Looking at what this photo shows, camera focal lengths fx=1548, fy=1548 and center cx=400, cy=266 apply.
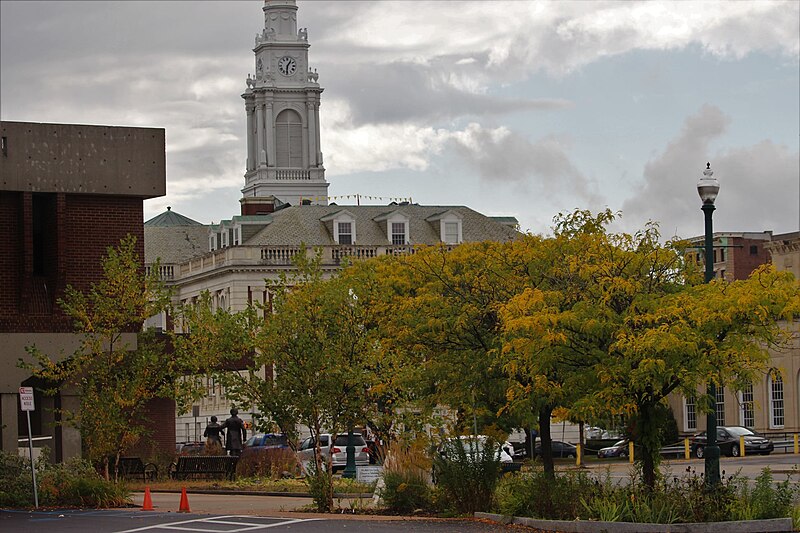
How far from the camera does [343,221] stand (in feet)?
297

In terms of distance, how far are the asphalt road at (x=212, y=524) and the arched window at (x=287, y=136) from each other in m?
103

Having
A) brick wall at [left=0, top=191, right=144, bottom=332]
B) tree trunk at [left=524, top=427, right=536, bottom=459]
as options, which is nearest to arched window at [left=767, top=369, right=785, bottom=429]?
tree trunk at [left=524, top=427, right=536, bottom=459]

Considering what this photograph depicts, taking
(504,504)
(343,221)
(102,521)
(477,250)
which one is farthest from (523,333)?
(343,221)

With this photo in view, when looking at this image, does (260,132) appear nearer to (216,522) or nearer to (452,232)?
(452,232)

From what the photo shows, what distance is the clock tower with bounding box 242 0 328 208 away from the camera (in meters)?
130

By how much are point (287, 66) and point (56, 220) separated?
97.5 meters

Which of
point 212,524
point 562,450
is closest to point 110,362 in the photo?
point 212,524

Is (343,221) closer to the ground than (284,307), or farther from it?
farther from it

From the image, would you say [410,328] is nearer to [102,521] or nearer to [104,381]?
[104,381]

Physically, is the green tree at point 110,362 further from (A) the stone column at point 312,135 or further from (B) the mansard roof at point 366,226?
(A) the stone column at point 312,135

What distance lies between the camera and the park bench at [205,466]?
45.3 m

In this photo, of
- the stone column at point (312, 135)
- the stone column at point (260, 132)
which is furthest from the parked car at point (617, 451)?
the stone column at point (260, 132)

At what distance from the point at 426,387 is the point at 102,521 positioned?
16532 mm

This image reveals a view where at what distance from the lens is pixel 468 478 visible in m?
28.6
